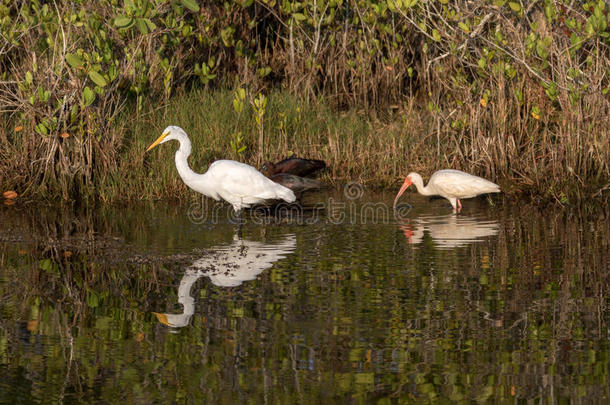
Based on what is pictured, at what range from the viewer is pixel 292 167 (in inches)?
473

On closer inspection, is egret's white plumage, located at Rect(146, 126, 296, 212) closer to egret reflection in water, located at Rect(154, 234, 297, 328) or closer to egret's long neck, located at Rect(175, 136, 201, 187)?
egret's long neck, located at Rect(175, 136, 201, 187)

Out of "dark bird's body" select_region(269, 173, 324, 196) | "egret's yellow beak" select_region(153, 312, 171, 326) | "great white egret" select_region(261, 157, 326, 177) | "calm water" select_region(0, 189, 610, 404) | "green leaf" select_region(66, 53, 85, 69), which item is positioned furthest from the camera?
"great white egret" select_region(261, 157, 326, 177)

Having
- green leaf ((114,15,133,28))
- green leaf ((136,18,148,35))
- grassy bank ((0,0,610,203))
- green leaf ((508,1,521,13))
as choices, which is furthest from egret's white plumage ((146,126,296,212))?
green leaf ((508,1,521,13))

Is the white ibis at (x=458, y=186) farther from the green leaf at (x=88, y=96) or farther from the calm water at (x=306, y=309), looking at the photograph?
the green leaf at (x=88, y=96)

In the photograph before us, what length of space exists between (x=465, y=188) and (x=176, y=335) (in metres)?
5.65

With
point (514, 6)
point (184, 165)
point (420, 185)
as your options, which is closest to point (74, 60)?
point (184, 165)

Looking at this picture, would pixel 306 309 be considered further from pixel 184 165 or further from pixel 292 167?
pixel 292 167

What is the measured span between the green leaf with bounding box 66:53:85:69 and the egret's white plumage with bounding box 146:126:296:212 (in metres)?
1.22

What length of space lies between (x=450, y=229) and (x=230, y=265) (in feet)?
9.13

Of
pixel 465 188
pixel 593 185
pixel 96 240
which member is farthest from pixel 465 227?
pixel 96 240

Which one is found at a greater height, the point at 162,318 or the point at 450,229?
the point at 450,229

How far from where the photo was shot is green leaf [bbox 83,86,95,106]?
1096 cm

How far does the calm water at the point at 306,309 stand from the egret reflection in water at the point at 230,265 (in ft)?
0.07

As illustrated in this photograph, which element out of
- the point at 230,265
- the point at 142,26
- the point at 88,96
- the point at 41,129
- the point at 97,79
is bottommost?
the point at 230,265
